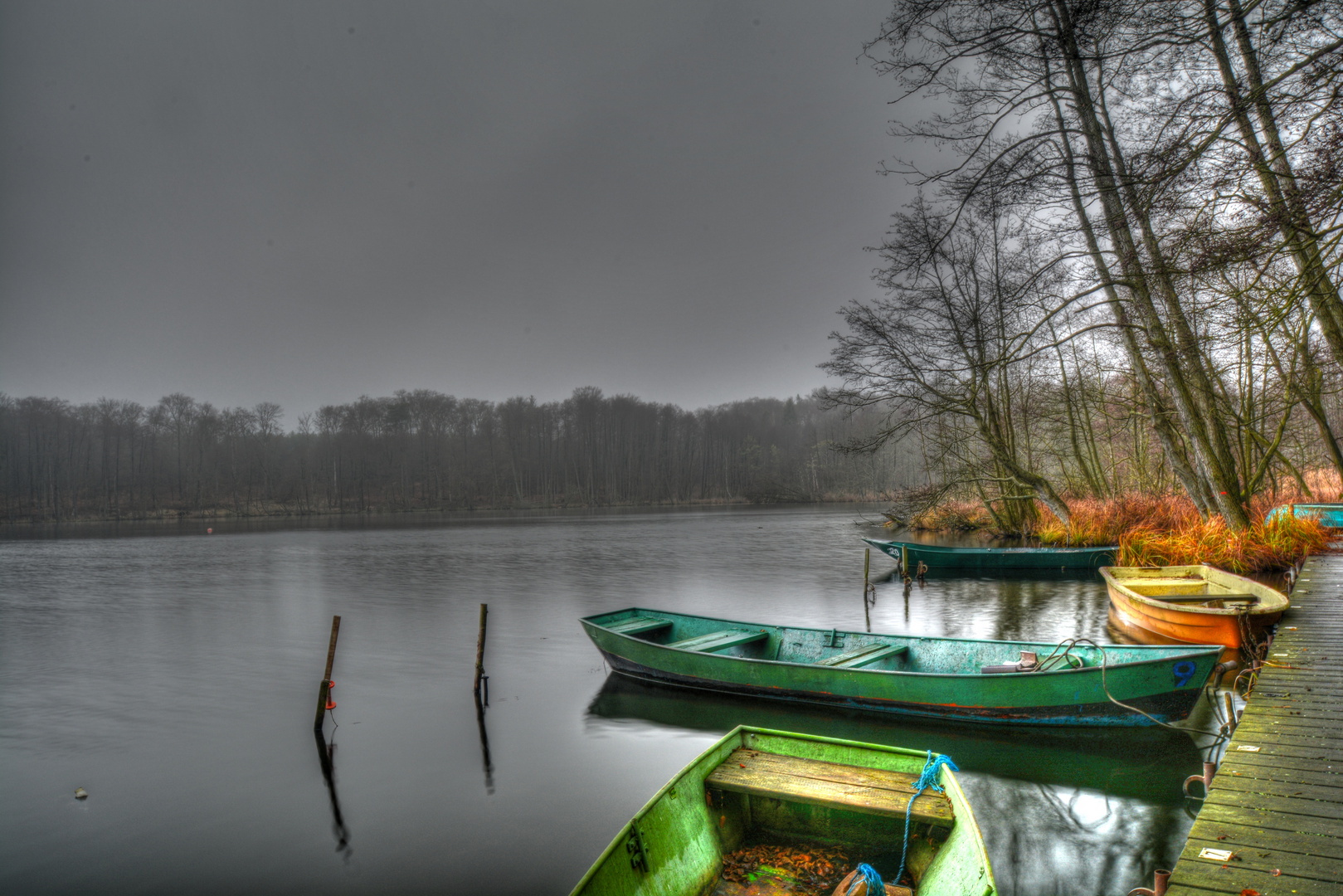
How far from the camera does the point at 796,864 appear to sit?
14.3 ft

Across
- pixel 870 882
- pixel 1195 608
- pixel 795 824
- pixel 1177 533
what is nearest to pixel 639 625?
pixel 795 824

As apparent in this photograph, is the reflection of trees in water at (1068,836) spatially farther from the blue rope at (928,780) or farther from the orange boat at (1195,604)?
the orange boat at (1195,604)

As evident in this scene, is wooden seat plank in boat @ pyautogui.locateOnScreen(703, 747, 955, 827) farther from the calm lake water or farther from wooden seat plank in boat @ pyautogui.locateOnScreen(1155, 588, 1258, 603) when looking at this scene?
wooden seat plank in boat @ pyautogui.locateOnScreen(1155, 588, 1258, 603)

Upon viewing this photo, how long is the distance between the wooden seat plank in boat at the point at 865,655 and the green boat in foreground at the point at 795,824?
467cm

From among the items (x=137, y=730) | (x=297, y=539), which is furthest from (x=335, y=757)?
(x=297, y=539)

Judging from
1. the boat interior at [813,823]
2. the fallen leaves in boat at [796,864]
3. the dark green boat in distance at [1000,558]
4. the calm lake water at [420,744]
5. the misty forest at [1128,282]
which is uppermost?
the misty forest at [1128,282]

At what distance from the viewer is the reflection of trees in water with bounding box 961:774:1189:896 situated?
18.8 ft

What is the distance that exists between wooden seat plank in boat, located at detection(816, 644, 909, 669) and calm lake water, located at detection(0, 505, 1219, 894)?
70 centimetres

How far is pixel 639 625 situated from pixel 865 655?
406cm

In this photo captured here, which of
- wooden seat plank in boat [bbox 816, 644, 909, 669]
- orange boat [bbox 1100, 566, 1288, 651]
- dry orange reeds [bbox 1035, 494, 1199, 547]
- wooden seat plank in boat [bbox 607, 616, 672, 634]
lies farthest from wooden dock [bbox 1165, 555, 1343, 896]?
dry orange reeds [bbox 1035, 494, 1199, 547]

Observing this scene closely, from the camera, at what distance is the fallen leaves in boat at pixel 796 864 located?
4191mm

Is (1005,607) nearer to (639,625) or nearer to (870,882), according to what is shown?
(639,625)

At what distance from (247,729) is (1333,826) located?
12.2 metres

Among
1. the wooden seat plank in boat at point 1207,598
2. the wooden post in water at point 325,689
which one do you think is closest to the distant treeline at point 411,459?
the wooden seat plank in boat at point 1207,598
